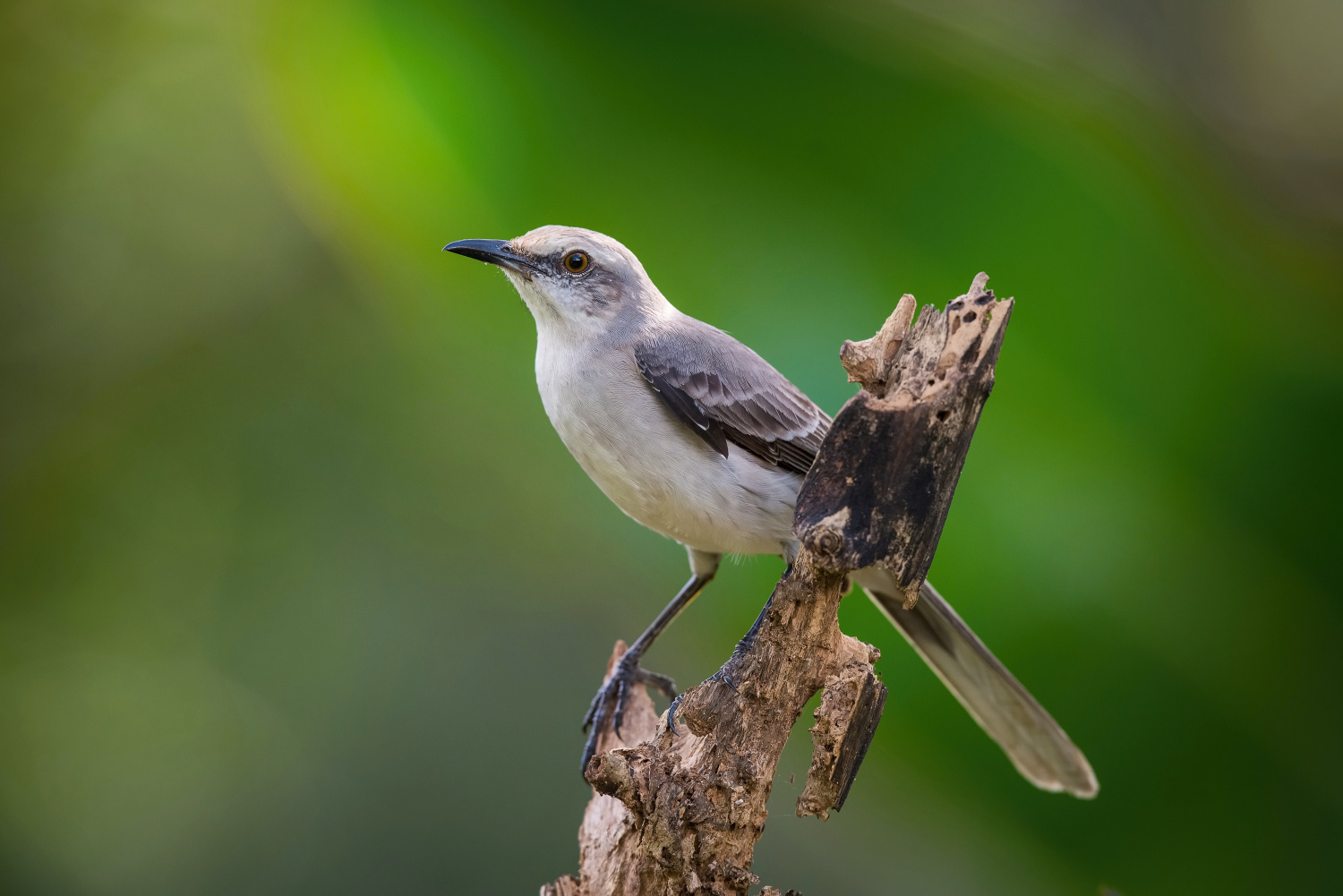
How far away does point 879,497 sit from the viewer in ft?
6.95

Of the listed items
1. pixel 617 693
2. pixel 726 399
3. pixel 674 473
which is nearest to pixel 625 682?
pixel 617 693

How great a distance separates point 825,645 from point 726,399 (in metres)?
0.92

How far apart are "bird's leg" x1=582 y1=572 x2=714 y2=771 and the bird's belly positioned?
0.71 m

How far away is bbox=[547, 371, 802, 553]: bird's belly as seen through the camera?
9.70 ft

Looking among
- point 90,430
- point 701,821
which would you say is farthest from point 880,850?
point 90,430

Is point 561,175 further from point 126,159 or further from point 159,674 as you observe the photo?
point 159,674

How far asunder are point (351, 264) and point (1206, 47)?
4.94 m

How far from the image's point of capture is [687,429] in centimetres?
303

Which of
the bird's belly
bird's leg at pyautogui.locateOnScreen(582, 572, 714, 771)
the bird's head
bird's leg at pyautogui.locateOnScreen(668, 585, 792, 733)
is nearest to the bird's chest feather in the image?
the bird's belly

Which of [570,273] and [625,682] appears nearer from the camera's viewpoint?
[570,273]

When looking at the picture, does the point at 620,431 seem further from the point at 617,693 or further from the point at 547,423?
the point at 547,423

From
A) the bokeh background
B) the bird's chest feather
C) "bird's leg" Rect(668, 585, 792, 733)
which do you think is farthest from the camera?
the bokeh background

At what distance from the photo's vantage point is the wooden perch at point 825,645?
83.2 inches

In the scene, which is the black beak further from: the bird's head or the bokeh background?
the bokeh background
